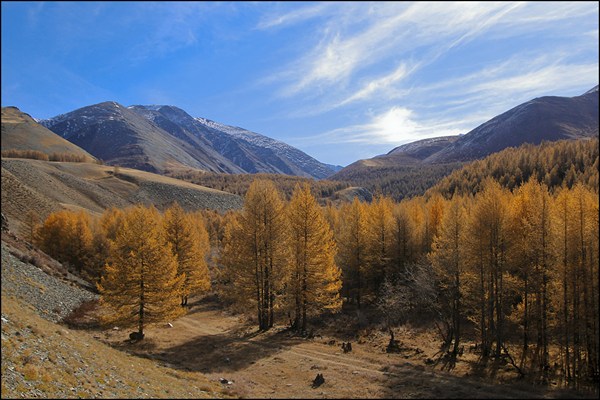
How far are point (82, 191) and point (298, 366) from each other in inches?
5855

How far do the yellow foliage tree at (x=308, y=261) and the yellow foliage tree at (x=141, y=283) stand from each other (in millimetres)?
10703

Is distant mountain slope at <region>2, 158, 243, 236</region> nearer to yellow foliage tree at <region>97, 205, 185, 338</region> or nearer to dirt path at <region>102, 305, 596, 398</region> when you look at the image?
yellow foliage tree at <region>97, 205, 185, 338</region>

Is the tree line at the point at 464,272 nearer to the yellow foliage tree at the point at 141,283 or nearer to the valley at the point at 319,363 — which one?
the yellow foliage tree at the point at 141,283

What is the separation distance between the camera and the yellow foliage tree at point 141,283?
98.0ft

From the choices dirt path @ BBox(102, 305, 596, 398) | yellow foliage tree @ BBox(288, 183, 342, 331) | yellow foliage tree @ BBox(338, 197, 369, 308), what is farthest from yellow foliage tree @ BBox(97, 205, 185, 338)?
yellow foliage tree @ BBox(338, 197, 369, 308)

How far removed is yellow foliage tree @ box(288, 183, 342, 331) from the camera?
1261 inches

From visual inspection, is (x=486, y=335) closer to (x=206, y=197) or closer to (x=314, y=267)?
(x=314, y=267)

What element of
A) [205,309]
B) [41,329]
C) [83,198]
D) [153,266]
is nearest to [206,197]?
[83,198]

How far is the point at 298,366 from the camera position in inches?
905

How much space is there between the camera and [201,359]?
25.0 m

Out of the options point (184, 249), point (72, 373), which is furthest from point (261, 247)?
point (72, 373)

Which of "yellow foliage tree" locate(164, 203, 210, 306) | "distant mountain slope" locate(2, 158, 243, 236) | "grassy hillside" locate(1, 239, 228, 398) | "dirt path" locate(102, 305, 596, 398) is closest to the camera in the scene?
"grassy hillside" locate(1, 239, 228, 398)

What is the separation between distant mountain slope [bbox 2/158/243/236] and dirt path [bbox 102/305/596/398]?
6478 cm

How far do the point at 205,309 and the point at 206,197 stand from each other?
490 ft
